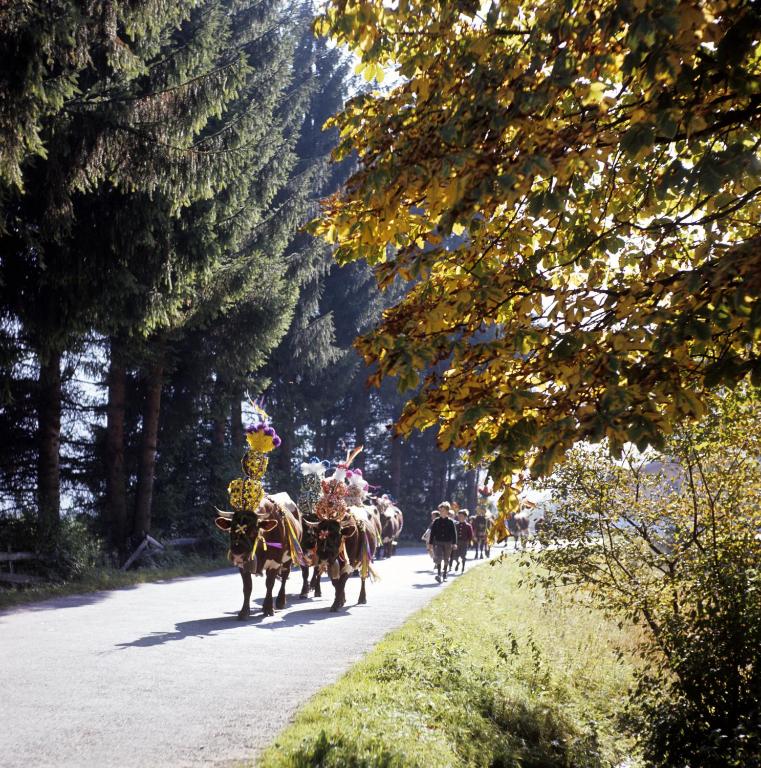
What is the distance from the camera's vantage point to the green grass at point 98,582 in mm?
13992

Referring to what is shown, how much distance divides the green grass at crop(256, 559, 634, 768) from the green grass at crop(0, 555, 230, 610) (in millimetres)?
6657

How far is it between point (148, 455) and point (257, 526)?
10.4 metres

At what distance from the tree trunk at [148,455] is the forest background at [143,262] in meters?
0.06

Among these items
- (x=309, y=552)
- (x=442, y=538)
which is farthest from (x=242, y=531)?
(x=442, y=538)

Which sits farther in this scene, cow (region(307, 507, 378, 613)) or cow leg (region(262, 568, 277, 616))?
cow (region(307, 507, 378, 613))

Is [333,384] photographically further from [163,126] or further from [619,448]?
[619,448]

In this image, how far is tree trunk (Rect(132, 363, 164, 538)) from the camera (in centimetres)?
2106

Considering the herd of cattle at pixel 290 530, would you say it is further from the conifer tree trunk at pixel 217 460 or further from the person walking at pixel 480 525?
the person walking at pixel 480 525

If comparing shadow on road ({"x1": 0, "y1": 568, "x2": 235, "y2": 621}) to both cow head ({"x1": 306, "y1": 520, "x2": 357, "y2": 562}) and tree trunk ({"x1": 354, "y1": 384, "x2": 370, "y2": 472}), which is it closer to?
cow head ({"x1": 306, "y1": 520, "x2": 357, "y2": 562})

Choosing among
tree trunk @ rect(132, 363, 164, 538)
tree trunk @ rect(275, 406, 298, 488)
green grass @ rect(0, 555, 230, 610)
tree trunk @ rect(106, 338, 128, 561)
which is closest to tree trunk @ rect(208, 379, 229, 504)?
tree trunk @ rect(132, 363, 164, 538)

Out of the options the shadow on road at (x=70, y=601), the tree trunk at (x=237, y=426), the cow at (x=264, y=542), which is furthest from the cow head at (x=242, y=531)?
the tree trunk at (x=237, y=426)

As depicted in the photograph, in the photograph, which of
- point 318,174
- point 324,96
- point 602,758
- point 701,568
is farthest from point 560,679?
point 324,96

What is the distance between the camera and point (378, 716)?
678cm

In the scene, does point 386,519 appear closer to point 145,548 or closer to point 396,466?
point 145,548
